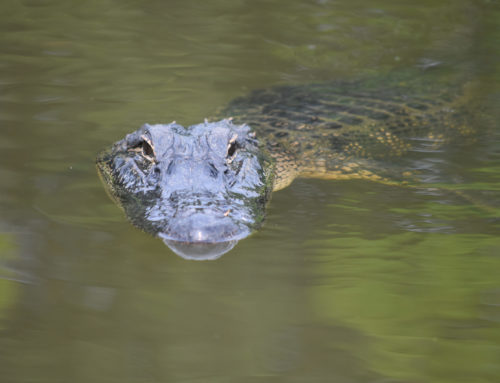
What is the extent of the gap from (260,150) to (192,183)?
3.90ft

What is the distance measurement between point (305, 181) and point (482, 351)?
2.04 metres

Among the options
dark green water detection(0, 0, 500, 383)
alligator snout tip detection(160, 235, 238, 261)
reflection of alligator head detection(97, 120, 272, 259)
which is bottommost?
dark green water detection(0, 0, 500, 383)

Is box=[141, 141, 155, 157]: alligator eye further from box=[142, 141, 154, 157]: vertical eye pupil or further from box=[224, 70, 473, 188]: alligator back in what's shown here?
box=[224, 70, 473, 188]: alligator back

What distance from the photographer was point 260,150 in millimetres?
4418

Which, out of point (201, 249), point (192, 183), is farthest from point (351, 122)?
point (201, 249)

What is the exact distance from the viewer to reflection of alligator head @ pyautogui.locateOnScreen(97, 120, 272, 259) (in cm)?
287

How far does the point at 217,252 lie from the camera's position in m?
2.87

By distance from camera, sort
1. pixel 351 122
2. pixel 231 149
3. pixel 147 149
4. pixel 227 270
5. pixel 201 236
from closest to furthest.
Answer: pixel 201 236 < pixel 227 270 < pixel 147 149 < pixel 231 149 < pixel 351 122

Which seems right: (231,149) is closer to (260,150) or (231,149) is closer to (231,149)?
(231,149)

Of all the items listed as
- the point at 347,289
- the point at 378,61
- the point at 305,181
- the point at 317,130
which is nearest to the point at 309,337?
the point at 347,289

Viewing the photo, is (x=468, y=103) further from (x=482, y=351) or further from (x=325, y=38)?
(x=482, y=351)

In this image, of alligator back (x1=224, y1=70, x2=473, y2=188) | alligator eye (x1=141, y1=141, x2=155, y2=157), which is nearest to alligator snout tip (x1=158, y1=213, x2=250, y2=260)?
alligator eye (x1=141, y1=141, x2=155, y2=157)

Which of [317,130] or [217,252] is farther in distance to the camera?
[317,130]

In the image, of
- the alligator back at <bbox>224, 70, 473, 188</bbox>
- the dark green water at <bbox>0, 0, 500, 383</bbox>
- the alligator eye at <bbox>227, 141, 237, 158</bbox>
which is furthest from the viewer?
the alligator back at <bbox>224, 70, 473, 188</bbox>
